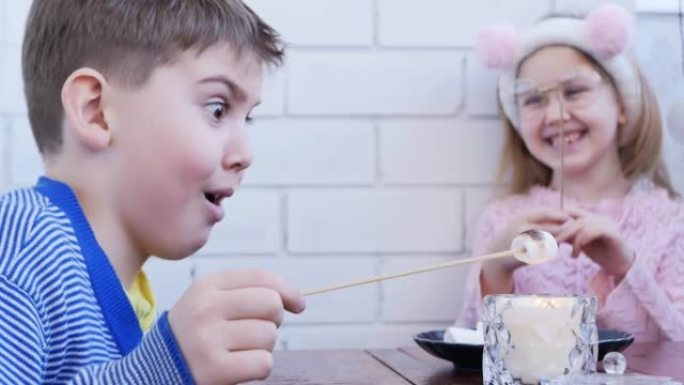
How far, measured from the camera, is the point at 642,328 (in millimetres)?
1821

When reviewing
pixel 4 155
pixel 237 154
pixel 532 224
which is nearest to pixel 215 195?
pixel 237 154

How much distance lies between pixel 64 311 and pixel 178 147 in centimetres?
22

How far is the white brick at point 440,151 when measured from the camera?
78.0 inches

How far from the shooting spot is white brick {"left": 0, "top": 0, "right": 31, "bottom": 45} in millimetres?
1904

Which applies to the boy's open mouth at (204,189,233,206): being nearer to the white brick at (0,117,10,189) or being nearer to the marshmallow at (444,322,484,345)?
the marshmallow at (444,322,484,345)

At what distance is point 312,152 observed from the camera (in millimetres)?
1960

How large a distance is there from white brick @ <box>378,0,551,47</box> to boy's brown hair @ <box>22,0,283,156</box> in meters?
0.89

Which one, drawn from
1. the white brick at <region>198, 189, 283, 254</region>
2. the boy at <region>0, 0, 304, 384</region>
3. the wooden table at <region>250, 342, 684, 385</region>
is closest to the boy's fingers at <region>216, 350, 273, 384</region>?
the boy at <region>0, 0, 304, 384</region>

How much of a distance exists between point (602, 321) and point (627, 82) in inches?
16.8

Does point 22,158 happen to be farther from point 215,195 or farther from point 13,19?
point 215,195

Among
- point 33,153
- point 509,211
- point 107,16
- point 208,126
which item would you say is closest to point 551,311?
point 208,126

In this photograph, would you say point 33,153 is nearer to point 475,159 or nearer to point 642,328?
point 475,159

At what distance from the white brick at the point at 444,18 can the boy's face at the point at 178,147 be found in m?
0.93

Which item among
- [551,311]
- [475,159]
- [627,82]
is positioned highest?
[627,82]
